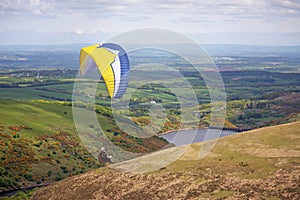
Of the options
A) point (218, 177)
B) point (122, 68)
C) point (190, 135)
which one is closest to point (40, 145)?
point (122, 68)

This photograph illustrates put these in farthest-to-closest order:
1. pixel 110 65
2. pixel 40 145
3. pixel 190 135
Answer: pixel 190 135, pixel 40 145, pixel 110 65

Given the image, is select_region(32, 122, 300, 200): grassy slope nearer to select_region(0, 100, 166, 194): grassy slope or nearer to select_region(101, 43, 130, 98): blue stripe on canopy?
select_region(0, 100, 166, 194): grassy slope

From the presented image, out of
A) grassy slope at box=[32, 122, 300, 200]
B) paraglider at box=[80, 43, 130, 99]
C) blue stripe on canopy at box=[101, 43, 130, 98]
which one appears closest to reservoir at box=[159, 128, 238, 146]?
grassy slope at box=[32, 122, 300, 200]

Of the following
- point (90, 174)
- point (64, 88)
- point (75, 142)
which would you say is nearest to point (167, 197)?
point (90, 174)

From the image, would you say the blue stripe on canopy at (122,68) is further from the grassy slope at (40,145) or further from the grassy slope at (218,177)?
the grassy slope at (40,145)

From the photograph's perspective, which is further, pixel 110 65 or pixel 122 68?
pixel 122 68

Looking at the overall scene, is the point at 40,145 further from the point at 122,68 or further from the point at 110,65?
the point at 122,68

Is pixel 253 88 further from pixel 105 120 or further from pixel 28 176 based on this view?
pixel 28 176
